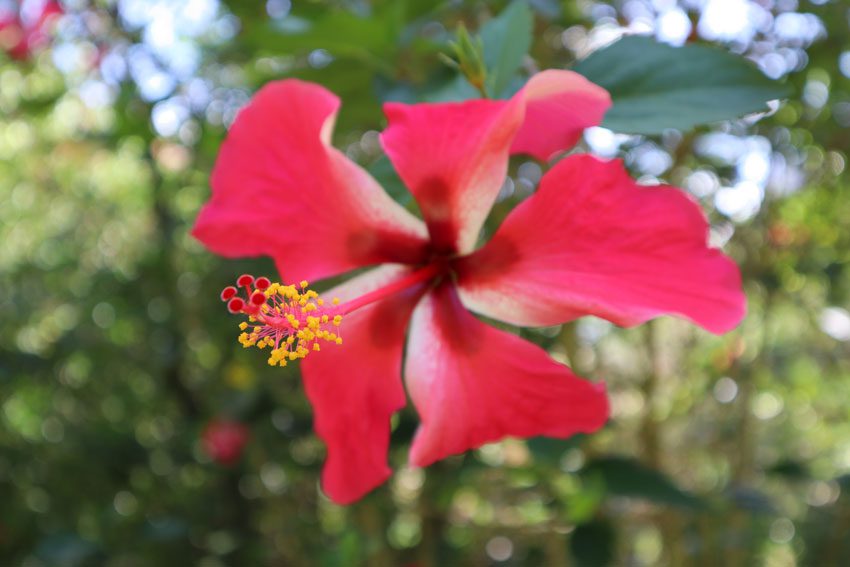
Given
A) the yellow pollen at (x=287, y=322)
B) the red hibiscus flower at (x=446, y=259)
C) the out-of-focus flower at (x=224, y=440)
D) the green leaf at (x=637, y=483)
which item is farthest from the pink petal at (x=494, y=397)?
the out-of-focus flower at (x=224, y=440)

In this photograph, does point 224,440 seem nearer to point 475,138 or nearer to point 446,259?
point 446,259

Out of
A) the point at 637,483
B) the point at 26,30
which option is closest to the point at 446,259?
the point at 637,483

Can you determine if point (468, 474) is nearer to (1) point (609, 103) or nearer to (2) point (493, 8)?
(2) point (493, 8)

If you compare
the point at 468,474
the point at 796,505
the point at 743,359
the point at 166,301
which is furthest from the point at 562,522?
the point at 796,505

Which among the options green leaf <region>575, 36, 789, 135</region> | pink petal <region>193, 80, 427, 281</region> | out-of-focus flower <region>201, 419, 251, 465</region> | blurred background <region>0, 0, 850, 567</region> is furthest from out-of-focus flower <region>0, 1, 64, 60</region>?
green leaf <region>575, 36, 789, 135</region>

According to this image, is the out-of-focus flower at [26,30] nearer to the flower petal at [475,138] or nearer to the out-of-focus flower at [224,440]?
the out-of-focus flower at [224,440]
